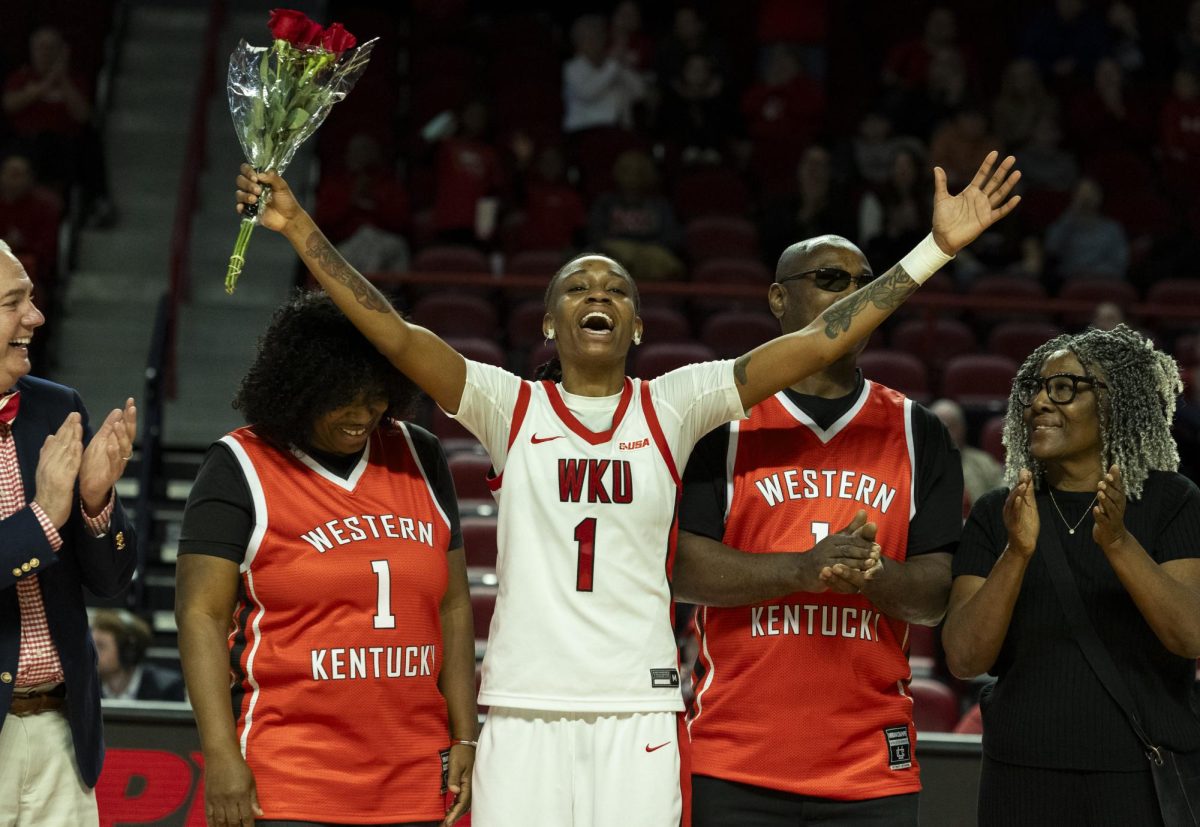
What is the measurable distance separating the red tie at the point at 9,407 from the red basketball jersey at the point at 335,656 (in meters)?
0.48

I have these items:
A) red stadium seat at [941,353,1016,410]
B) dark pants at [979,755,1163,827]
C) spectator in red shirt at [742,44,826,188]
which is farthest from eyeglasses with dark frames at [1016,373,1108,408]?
spectator in red shirt at [742,44,826,188]

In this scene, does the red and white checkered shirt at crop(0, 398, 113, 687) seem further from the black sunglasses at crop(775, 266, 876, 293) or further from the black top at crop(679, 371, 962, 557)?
the black sunglasses at crop(775, 266, 876, 293)

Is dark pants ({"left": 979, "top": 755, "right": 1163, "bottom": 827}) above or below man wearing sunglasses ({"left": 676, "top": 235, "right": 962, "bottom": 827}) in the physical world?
below

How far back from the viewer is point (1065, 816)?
3.47 m

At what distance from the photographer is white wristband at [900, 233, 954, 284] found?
12.0 feet

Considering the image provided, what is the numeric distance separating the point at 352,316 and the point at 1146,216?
9.32 meters

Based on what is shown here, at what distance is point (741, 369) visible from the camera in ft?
12.1

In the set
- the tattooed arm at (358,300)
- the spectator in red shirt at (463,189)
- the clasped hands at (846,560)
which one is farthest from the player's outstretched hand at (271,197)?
the spectator in red shirt at (463,189)

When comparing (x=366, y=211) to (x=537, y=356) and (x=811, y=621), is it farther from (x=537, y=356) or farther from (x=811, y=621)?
(x=811, y=621)

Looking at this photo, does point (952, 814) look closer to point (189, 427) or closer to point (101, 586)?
point (101, 586)

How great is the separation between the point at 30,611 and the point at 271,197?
1016mm

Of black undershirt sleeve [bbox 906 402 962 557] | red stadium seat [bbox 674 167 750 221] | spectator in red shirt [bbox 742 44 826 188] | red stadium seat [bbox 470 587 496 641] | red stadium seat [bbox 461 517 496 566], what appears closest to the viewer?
black undershirt sleeve [bbox 906 402 962 557]

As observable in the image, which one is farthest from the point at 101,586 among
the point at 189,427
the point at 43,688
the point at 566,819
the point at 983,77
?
the point at 983,77

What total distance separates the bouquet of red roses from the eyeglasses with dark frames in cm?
173
